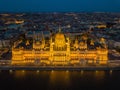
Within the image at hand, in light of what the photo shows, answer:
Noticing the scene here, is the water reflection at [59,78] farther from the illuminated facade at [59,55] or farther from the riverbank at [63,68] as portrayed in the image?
the illuminated facade at [59,55]

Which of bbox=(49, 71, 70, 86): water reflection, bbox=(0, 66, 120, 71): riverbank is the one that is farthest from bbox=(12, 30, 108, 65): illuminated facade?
bbox=(49, 71, 70, 86): water reflection

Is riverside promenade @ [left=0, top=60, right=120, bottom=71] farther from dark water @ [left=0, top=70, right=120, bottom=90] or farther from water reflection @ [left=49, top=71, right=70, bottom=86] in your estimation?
water reflection @ [left=49, top=71, right=70, bottom=86]

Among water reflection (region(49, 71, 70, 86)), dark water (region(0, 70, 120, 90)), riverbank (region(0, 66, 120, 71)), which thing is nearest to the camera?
dark water (region(0, 70, 120, 90))

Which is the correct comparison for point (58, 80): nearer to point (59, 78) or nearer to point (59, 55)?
point (59, 78)

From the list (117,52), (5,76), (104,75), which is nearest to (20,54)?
(5,76)

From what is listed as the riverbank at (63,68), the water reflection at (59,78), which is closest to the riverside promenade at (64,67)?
the riverbank at (63,68)

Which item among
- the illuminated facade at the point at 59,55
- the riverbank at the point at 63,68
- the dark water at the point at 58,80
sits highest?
the illuminated facade at the point at 59,55

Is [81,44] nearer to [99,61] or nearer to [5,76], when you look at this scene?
[99,61]

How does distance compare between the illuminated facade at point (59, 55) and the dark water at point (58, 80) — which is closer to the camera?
the dark water at point (58, 80)
